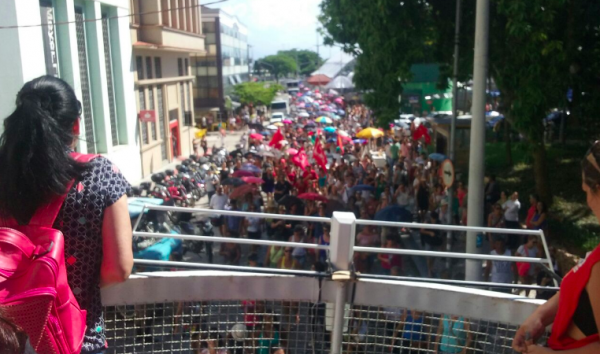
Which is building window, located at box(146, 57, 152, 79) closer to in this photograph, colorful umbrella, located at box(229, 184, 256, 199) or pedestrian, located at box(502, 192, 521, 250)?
colorful umbrella, located at box(229, 184, 256, 199)

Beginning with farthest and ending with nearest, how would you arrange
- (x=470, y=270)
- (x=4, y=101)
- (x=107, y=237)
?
(x=4, y=101) < (x=470, y=270) < (x=107, y=237)

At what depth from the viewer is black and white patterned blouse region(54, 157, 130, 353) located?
2.21 metres

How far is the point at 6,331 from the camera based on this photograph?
5.08 ft

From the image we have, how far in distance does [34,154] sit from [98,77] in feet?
67.0

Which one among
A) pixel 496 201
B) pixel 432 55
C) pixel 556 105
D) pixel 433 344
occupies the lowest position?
pixel 496 201

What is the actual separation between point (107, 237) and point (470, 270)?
21.2 feet

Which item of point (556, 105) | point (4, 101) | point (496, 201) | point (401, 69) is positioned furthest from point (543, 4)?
point (4, 101)

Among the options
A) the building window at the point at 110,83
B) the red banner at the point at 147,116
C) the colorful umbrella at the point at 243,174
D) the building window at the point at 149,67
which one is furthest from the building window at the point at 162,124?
the colorful umbrella at the point at 243,174

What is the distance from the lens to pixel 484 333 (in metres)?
3.45

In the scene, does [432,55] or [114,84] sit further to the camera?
[114,84]

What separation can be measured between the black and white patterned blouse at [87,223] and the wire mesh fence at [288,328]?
1242 millimetres

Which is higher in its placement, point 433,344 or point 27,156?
point 27,156

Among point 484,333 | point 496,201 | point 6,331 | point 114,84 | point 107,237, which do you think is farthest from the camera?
point 114,84

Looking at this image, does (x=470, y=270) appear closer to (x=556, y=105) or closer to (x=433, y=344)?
(x=433, y=344)
